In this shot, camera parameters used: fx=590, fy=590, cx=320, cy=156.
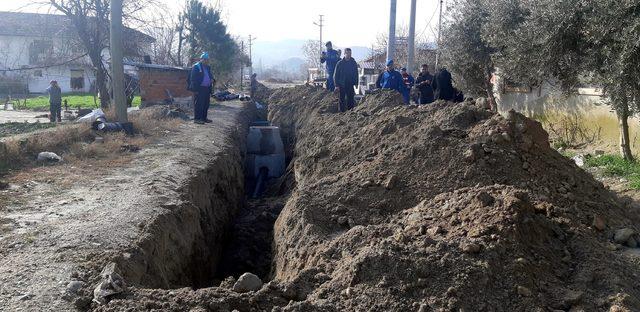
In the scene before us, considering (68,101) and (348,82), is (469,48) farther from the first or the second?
(68,101)

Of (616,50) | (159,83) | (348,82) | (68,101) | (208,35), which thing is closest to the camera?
(616,50)

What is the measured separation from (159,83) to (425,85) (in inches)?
370

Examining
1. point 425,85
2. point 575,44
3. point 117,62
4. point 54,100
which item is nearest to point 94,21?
point 54,100

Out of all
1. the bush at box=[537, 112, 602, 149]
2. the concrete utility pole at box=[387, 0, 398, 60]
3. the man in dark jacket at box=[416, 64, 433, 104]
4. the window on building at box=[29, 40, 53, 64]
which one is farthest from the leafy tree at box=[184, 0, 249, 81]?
the bush at box=[537, 112, 602, 149]

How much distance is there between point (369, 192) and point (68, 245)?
2.99 meters

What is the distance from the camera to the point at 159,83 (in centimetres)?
1939

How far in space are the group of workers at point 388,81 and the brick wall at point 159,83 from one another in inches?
233

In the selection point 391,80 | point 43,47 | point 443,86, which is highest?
point 43,47

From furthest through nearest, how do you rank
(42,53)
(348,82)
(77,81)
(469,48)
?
(77,81)
(42,53)
(469,48)
(348,82)

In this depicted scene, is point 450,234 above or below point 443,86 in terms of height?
below

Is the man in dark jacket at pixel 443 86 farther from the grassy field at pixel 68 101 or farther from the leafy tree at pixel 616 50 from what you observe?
the grassy field at pixel 68 101

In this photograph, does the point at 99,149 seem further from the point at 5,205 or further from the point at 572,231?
the point at 572,231

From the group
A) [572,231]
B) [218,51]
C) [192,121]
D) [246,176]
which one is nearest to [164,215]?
[572,231]

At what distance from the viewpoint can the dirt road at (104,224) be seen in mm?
4238
